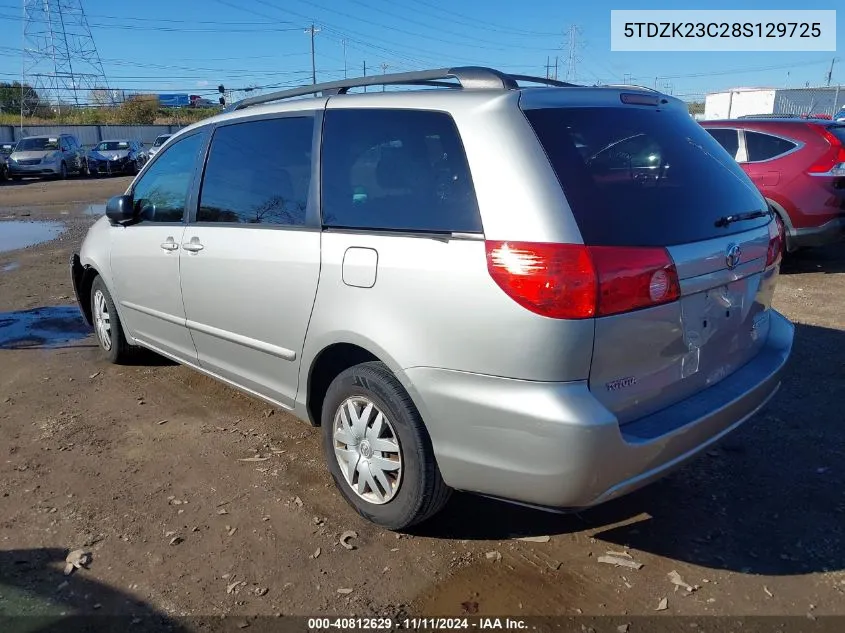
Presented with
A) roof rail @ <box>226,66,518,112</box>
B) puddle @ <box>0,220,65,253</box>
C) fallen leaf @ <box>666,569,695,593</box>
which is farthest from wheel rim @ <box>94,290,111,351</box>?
puddle @ <box>0,220,65,253</box>

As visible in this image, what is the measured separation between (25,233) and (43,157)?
17.8 meters

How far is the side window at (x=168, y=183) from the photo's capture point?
13.9 feet

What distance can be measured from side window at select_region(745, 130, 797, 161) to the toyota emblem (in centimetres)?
630

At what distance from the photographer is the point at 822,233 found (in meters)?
7.89

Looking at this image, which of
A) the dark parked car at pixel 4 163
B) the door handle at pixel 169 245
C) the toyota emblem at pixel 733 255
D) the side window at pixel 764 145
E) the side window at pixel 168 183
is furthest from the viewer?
the dark parked car at pixel 4 163

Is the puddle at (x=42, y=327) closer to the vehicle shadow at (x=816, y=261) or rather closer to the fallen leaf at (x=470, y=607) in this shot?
the fallen leaf at (x=470, y=607)

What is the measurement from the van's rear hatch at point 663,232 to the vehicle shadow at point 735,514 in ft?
2.36

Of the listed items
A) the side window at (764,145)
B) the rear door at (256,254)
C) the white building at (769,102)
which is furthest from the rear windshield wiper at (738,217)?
the white building at (769,102)

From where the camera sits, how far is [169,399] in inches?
184

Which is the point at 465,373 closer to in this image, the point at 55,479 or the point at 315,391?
the point at 315,391

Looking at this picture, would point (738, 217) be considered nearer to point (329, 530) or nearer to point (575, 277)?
point (575, 277)

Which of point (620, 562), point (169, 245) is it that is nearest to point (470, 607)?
point (620, 562)

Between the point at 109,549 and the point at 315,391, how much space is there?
1.12 metres

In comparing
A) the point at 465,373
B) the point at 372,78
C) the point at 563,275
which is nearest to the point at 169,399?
the point at 372,78
